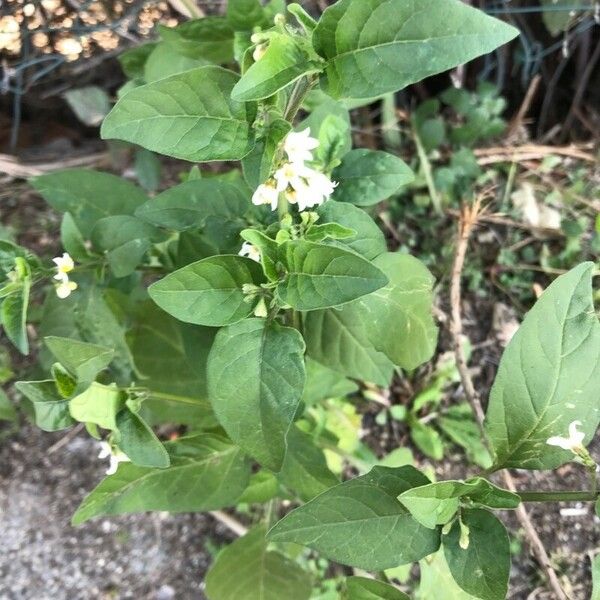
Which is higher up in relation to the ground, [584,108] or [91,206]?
[91,206]

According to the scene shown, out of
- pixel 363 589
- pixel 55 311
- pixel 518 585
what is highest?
pixel 55 311

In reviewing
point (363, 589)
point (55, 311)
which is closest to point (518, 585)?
point (363, 589)

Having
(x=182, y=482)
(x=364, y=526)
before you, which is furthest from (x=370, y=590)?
(x=182, y=482)

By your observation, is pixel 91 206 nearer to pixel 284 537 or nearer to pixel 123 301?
pixel 123 301

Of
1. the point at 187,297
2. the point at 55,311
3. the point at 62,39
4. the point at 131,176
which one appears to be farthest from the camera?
the point at 131,176

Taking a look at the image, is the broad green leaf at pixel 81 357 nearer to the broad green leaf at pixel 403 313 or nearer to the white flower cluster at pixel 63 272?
the white flower cluster at pixel 63 272
